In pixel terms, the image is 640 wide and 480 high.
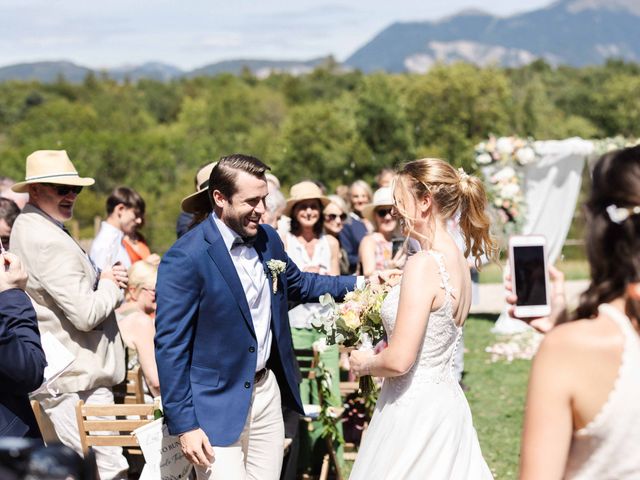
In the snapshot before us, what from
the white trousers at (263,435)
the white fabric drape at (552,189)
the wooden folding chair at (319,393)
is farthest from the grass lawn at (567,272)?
the white trousers at (263,435)

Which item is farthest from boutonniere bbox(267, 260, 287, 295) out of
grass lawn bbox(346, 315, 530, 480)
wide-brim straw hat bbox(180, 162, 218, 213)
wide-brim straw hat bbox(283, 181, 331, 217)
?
wide-brim straw hat bbox(283, 181, 331, 217)

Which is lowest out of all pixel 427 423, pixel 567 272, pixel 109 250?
pixel 567 272

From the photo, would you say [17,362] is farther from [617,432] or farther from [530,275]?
[617,432]

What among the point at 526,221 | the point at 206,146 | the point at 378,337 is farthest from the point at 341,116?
the point at 378,337

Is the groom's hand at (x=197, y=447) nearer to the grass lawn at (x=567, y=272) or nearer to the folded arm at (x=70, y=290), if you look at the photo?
the folded arm at (x=70, y=290)

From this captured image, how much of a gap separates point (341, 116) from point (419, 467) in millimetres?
44743

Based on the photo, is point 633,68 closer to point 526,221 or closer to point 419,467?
point 526,221

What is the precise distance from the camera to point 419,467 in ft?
11.6

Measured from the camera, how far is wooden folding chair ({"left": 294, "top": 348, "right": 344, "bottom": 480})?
5559 mm

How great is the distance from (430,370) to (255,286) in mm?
897

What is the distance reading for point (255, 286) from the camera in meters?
3.90

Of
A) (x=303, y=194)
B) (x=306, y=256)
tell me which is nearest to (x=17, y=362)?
(x=306, y=256)

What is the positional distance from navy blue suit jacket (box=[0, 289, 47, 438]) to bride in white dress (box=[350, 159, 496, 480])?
53.9 inches

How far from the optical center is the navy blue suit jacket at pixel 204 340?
3.61m
